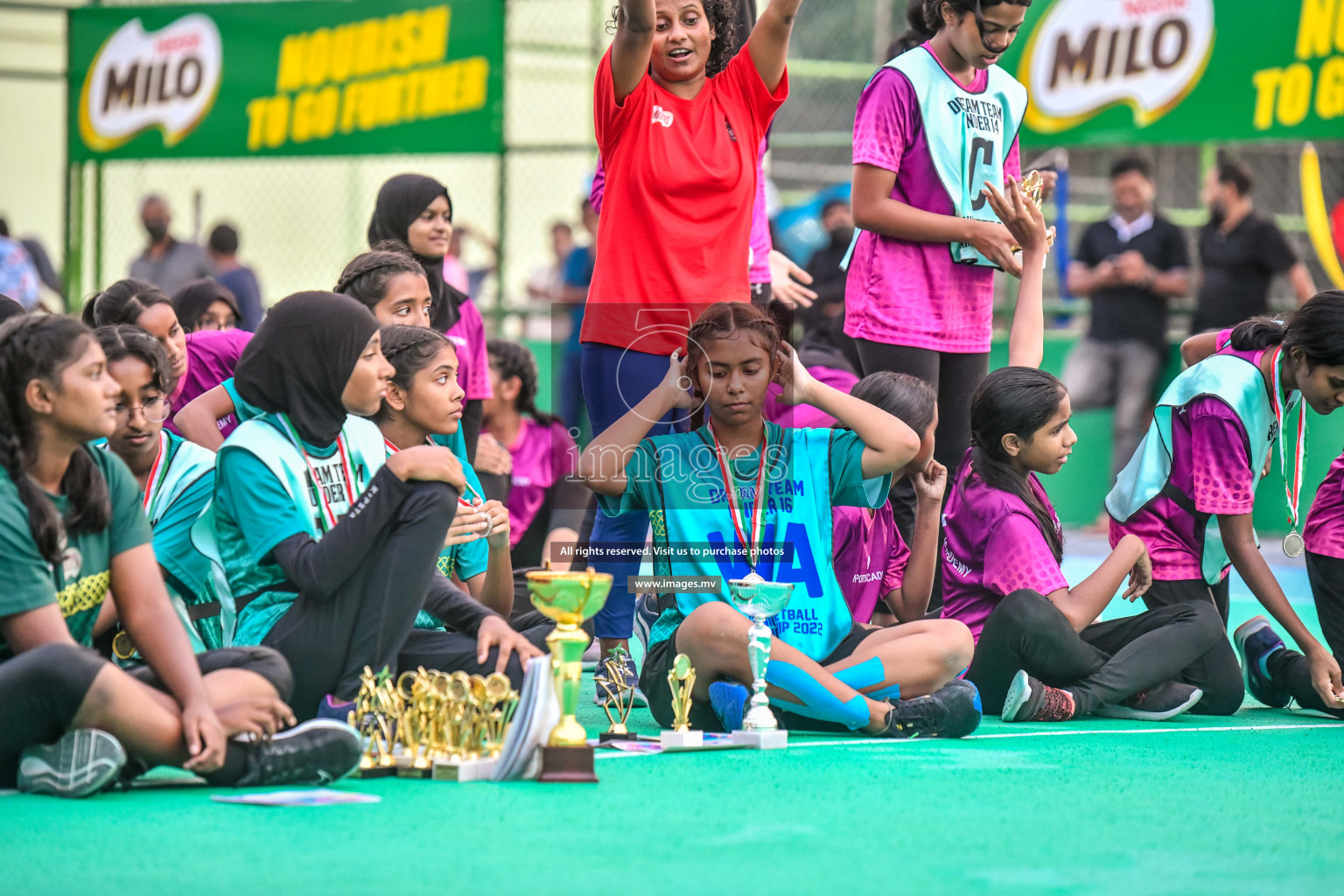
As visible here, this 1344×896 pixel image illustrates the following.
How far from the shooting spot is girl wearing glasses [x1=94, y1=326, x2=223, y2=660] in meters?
4.06

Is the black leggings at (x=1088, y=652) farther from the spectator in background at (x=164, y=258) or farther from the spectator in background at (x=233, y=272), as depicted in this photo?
the spectator in background at (x=164, y=258)

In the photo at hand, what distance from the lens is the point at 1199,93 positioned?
929cm

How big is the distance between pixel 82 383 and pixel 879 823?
68.6 inches

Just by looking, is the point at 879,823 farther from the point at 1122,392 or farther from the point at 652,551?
the point at 1122,392

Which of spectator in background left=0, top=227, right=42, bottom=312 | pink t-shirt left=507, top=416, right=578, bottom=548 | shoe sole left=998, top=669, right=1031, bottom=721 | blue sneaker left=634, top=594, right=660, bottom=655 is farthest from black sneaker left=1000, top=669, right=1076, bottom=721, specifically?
spectator in background left=0, top=227, right=42, bottom=312

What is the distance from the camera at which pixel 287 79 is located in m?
10.8

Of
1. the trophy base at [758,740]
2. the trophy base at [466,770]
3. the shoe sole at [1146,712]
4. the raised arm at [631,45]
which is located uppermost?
the raised arm at [631,45]

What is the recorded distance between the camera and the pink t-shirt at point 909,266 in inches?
196

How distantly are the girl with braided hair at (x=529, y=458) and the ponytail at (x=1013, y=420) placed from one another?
2232 millimetres

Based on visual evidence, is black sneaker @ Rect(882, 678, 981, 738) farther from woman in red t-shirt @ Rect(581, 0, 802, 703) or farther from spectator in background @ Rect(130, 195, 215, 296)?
spectator in background @ Rect(130, 195, 215, 296)

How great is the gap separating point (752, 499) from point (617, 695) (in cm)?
60

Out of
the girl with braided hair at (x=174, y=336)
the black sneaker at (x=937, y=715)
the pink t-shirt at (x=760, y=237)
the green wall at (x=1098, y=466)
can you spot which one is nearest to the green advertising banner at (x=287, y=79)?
the green wall at (x=1098, y=466)

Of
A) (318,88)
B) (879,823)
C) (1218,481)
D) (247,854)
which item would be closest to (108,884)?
(247,854)

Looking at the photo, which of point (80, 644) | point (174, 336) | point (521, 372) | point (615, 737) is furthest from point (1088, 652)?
point (521, 372)
